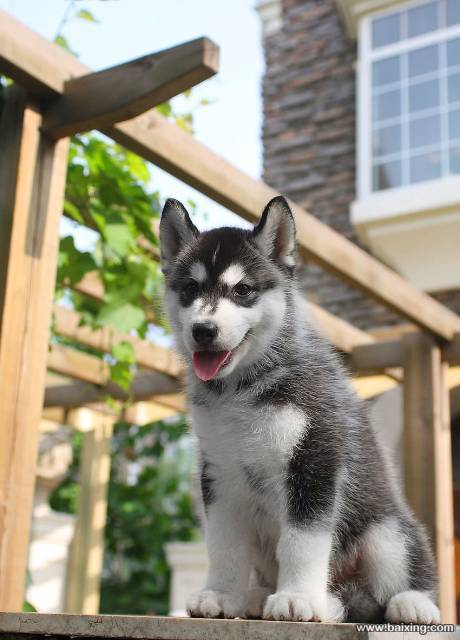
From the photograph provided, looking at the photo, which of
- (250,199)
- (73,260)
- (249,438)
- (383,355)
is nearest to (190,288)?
(249,438)

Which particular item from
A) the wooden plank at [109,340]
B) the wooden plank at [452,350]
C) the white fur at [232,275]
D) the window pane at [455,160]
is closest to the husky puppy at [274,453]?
the white fur at [232,275]

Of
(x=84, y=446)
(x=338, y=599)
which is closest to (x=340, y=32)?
(x=84, y=446)

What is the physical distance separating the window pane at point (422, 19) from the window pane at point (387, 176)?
1.67 metres

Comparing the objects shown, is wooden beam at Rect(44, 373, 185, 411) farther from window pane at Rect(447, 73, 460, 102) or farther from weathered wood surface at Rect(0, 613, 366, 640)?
window pane at Rect(447, 73, 460, 102)

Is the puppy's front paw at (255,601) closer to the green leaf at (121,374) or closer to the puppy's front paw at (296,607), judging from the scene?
the puppy's front paw at (296,607)

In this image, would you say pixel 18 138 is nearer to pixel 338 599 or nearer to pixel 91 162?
pixel 91 162

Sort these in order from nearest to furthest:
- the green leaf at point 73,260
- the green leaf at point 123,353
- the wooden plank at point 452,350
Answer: the green leaf at point 73,260, the green leaf at point 123,353, the wooden plank at point 452,350

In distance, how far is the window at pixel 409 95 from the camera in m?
8.75

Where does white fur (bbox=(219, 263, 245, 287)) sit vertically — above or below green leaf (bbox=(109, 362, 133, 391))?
below

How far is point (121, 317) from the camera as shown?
3.73 m

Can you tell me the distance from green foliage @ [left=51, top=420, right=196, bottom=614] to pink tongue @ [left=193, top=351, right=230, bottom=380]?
7661 mm

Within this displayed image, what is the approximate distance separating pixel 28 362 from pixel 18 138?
0.79 m

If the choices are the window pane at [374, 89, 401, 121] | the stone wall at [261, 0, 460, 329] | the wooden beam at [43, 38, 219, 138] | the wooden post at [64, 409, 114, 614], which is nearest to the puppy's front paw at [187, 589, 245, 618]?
the wooden beam at [43, 38, 219, 138]

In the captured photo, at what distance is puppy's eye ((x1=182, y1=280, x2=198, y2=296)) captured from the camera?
224 cm
